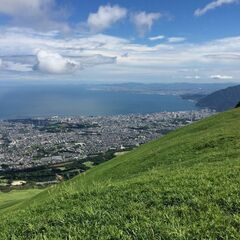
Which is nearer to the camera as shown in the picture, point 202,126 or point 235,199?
point 235,199

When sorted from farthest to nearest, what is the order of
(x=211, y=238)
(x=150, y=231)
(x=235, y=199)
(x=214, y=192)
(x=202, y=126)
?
(x=202, y=126), (x=214, y=192), (x=235, y=199), (x=150, y=231), (x=211, y=238)

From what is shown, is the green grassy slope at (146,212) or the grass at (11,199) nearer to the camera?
the green grassy slope at (146,212)

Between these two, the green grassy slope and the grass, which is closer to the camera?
the green grassy slope

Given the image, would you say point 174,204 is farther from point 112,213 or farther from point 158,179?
point 158,179

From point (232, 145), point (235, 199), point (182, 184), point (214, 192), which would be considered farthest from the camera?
point (232, 145)

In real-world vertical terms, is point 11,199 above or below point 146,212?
below

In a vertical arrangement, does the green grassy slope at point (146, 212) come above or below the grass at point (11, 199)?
above

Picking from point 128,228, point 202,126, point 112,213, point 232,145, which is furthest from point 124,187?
point 202,126

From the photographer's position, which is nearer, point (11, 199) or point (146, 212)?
point (146, 212)

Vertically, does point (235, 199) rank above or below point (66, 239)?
above

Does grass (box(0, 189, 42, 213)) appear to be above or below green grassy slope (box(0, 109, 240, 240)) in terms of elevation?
below

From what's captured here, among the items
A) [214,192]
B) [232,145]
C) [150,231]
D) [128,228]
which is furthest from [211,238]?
[232,145]
